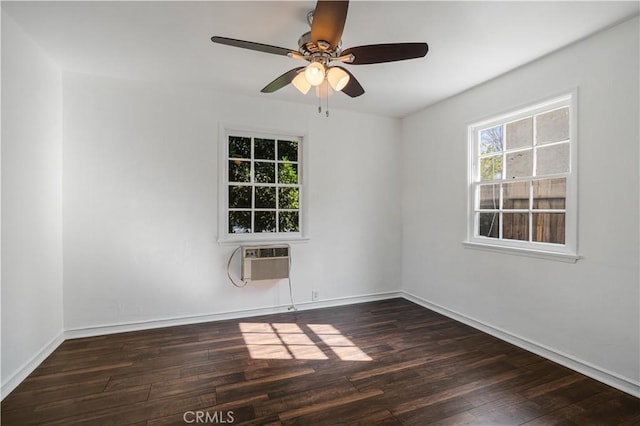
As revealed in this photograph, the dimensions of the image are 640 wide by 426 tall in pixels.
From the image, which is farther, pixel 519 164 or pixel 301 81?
pixel 519 164

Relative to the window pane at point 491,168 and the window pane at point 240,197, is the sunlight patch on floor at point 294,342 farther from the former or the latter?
the window pane at point 491,168

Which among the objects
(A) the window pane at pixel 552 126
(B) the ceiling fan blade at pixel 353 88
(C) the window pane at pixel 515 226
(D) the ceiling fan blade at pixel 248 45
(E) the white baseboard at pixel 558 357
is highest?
(D) the ceiling fan blade at pixel 248 45

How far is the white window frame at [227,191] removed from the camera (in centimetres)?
363

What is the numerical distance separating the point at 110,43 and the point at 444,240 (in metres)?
3.95

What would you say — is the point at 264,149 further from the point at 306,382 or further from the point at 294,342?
the point at 306,382

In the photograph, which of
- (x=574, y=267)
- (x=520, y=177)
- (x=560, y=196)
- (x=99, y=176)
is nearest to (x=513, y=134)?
(x=520, y=177)

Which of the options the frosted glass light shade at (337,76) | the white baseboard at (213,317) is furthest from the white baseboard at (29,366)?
the frosted glass light shade at (337,76)

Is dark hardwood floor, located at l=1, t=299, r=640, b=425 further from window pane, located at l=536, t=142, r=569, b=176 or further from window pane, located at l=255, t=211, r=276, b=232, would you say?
window pane, located at l=536, t=142, r=569, b=176

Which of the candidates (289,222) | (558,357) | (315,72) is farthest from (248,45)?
(558,357)

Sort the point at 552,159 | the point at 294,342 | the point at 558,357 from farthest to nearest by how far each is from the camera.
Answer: the point at 294,342, the point at 552,159, the point at 558,357

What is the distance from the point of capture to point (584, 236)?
2.49 m

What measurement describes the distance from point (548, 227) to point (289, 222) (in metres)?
2.76

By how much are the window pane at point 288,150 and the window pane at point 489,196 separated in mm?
2273

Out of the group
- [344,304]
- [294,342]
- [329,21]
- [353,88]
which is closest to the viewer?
[329,21]
